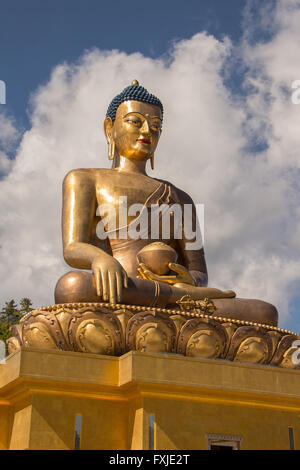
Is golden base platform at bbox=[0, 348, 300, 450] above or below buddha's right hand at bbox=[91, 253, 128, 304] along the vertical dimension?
below

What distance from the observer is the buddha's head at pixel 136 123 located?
912cm

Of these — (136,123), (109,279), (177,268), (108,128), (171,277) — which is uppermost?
(108,128)

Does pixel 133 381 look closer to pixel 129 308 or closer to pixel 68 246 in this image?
pixel 129 308

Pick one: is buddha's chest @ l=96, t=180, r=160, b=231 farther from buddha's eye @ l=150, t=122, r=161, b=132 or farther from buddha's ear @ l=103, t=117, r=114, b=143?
buddha's ear @ l=103, t=117, r=114, b=143

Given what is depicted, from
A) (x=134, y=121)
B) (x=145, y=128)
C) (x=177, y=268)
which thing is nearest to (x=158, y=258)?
(x=177, y=268)

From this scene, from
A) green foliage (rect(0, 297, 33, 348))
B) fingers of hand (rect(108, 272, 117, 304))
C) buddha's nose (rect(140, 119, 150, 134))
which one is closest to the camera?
fingers of hand (rect(108, 272, 117, 304))

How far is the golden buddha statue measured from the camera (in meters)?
6.87

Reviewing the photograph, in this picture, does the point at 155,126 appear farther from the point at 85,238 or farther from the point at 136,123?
the point at 85,238

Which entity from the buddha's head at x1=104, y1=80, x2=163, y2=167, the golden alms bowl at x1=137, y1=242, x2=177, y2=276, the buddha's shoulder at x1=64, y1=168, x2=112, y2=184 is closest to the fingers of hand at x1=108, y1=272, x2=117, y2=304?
the golden alms bowl at x1=137, y1=242, x2=177, y2=276

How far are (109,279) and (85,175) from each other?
221 cm

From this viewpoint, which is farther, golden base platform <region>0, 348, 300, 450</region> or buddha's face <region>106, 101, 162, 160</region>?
buddha's face <region>106, 101, 162, 160</region>

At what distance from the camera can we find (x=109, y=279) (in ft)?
22.2
